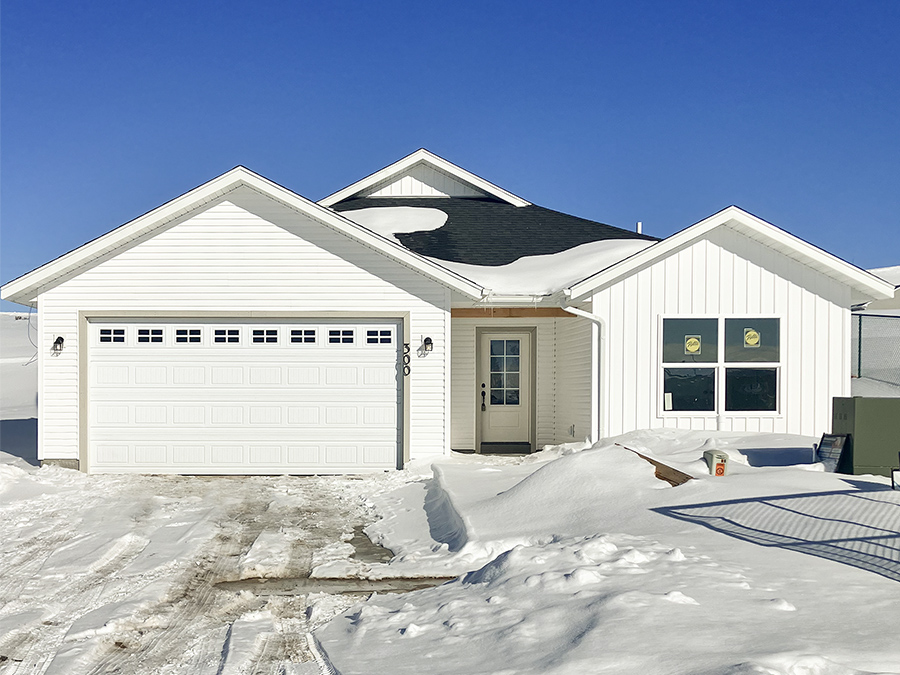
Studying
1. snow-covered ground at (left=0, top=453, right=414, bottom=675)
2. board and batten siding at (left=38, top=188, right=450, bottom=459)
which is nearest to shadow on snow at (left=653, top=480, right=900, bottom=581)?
snow-covered ground at (left=0, top=453, right=414, bottom=675)

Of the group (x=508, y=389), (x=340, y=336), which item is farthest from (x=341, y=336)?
(x=508, y=389)

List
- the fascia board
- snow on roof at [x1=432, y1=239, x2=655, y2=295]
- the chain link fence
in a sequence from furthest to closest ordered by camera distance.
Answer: the chain link fence
the fascia board
snow on roof at [x1=432, y1=239, x2=655, y2=295]

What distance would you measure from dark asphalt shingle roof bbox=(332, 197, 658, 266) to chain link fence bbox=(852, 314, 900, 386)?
44.4ft

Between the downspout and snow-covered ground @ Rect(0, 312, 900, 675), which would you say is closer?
snow-covered ground @ Rect(0, 312, 900, 675)

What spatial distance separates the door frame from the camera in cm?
1446

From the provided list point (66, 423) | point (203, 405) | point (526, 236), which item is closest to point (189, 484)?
point (203, 405)

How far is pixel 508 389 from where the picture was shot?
14.7 metres

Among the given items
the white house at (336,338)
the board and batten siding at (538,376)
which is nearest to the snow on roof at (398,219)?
the board and batten siding at (538,376)

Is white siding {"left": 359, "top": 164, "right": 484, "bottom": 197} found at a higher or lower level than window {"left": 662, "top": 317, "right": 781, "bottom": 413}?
higher

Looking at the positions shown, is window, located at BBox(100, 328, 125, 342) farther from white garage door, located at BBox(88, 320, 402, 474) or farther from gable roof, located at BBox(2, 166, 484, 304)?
gable roof, located at BBox(2, 166, 484, 304)

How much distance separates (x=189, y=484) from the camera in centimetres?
1114

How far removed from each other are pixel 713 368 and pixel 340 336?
5.93 m

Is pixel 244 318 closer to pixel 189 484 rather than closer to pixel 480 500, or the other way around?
pixel 189 484

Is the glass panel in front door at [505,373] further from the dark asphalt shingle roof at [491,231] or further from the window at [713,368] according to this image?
the window at [713,368]
